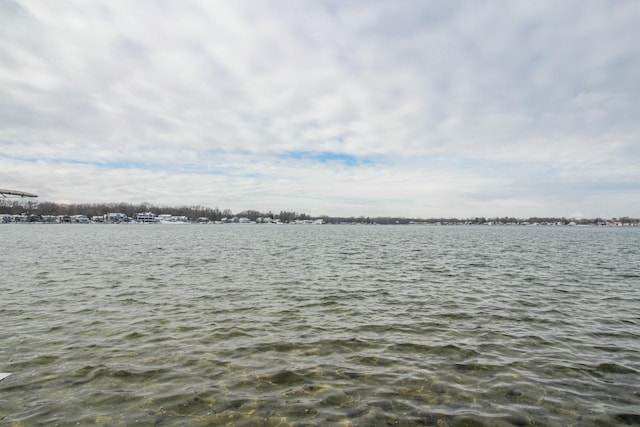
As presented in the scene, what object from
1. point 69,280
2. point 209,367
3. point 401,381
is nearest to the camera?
point 401,381

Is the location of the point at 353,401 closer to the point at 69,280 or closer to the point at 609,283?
the point at 69,280

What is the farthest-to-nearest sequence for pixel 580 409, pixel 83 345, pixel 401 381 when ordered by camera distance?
pixel 83 345 → pixel 401 381 → pixel 580 409

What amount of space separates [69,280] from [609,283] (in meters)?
37.5

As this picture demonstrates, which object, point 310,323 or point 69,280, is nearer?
point 310,323

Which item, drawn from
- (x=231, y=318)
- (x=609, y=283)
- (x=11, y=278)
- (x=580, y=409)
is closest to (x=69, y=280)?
(x=11, y=278)

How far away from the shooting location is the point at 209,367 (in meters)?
9.66

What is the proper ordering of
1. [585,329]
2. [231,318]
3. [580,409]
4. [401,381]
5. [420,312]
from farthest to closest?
1. [420,312]
2. [231,318]
3. [585,329]
4. [401,381]
5. [580,409]

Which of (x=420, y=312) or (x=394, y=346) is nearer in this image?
(x=394, y=346)

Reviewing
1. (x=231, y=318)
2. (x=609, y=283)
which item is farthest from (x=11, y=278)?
(x=609, y=283)

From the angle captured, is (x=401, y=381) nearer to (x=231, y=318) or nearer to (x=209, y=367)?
(x=209, y=367)

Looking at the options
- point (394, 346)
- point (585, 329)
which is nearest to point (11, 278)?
point (394, 346)

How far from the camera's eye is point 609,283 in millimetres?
24453

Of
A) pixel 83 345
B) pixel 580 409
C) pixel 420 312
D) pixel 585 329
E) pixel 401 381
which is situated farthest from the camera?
pixel 420 312

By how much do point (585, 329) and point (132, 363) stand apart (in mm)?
16249
